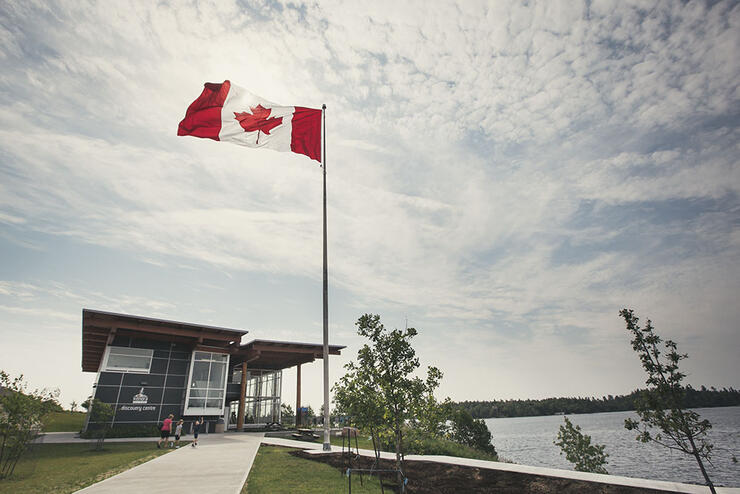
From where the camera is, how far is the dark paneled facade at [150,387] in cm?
2783

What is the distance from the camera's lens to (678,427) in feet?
29.2

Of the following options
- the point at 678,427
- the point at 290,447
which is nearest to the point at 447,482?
the point at 678,427

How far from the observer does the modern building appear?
28000mm

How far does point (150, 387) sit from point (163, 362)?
84.1 inches

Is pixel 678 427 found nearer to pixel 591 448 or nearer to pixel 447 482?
pixel 447 482

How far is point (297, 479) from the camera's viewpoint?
12.0 m

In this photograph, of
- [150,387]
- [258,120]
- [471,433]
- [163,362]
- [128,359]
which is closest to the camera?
[258,120]

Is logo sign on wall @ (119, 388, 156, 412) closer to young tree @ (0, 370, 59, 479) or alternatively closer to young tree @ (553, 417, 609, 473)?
young tree @ (0, 370, 59, 479)

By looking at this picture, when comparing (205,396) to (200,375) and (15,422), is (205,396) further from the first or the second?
(15,422)

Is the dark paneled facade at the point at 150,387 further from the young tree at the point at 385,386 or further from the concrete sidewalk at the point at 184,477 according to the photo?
the young tree at the point at 385,386

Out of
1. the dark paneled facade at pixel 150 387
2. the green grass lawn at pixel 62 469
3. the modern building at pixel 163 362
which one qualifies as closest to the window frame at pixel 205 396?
the modern building at pixel 163 362

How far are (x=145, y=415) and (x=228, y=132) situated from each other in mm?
25265

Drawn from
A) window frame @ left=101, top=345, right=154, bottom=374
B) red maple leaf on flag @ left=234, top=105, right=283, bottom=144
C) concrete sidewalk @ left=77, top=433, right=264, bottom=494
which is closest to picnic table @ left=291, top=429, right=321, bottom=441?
concrete sidewalk @ left=77, top=433, right=264, bottom=494

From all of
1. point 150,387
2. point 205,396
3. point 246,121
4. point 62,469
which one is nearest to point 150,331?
point 150,387
